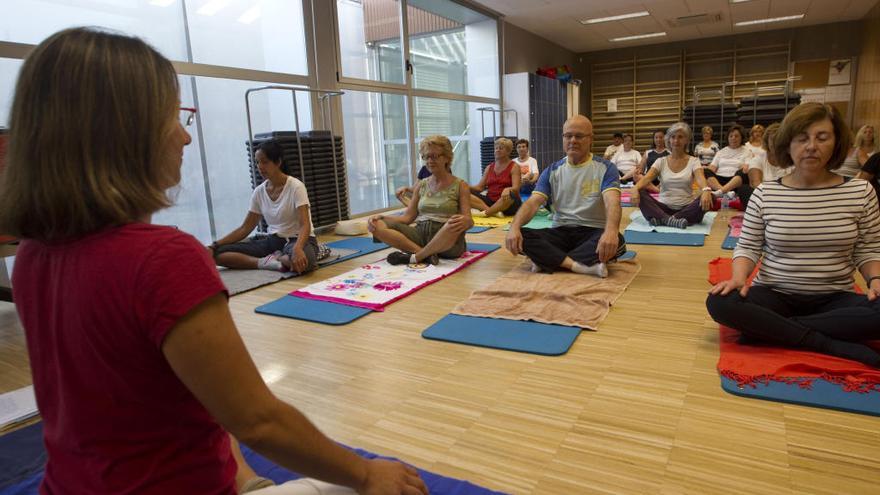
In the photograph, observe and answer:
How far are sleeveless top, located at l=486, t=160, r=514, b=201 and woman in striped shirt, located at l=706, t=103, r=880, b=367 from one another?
372 centimetres

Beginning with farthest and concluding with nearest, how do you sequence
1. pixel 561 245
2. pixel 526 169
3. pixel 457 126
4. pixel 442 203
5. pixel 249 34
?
pixel 457 126, pixel 526 169, pixel 249 34, pixel 442 203, pixel 561 245

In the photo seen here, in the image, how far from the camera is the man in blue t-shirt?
335 cm

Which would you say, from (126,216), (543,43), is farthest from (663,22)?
(126,216)

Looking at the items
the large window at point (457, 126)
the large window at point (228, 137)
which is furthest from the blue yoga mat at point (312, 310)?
the large window at point (457, 126)

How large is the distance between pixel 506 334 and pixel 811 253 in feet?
3.99

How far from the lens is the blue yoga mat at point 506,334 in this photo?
2.30 metres

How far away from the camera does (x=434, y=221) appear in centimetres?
393

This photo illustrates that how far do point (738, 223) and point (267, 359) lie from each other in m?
4.15

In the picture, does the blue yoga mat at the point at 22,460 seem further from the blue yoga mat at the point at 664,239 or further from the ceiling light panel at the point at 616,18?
the ceiling light panel at the point at 616,18

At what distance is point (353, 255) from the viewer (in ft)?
14.0

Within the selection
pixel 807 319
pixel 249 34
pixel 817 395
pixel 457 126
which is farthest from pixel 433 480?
pixel 457 126

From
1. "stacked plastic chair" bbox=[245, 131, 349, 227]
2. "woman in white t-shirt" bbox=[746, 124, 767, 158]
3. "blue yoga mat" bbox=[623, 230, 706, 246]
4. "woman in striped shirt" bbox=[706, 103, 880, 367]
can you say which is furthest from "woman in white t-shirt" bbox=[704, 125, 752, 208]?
"woman in striped shirt" bbox=[706, 103, 880, 367]

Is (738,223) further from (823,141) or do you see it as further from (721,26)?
(721,26)

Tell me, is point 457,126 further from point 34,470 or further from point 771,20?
point 34,470
